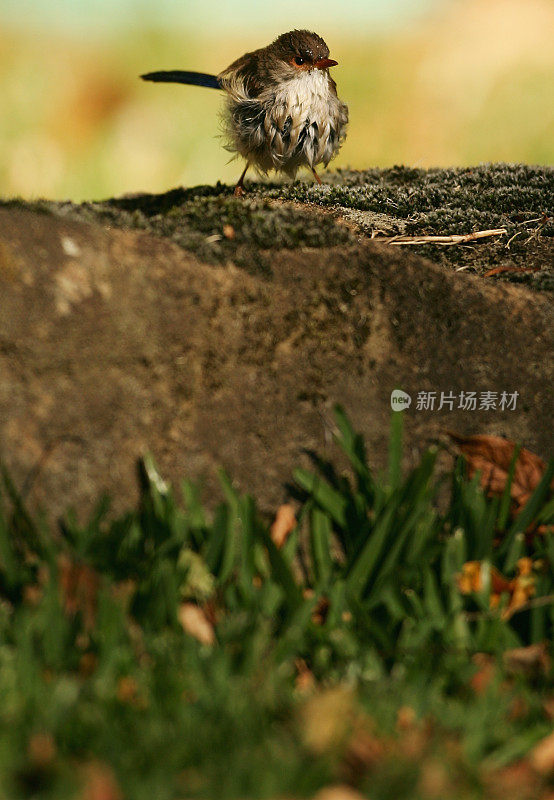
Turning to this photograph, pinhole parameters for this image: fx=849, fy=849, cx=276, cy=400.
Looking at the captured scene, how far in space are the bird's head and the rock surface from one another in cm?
195

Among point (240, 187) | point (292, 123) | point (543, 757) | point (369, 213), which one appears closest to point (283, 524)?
point (543, 757)

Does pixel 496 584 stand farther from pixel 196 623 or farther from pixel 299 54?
pixel 299 54

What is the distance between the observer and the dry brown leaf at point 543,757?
1648 millimetres

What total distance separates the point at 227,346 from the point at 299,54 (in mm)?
2774

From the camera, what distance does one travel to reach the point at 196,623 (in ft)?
6.47

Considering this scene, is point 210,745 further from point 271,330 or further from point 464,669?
point 271,330

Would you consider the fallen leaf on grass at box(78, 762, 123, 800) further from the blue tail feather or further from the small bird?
the blue tail feather

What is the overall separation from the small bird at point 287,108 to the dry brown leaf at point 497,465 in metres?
2.21

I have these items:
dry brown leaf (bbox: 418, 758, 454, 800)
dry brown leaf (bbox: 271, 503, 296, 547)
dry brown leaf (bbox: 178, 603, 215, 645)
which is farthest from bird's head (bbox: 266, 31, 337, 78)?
dry brown leaf (bbox: 418, 758, 454, 800)

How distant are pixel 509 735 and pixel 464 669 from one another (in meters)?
0.19

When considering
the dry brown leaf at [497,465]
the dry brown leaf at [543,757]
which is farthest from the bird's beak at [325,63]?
the dry brown leaf at [543,757]

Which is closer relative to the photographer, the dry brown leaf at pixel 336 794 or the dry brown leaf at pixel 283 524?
the dry brown leaf at pixel 336 794

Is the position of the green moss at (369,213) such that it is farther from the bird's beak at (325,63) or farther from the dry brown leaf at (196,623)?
the dry brown leaf at (196,623)

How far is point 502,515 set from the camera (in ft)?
7.83
